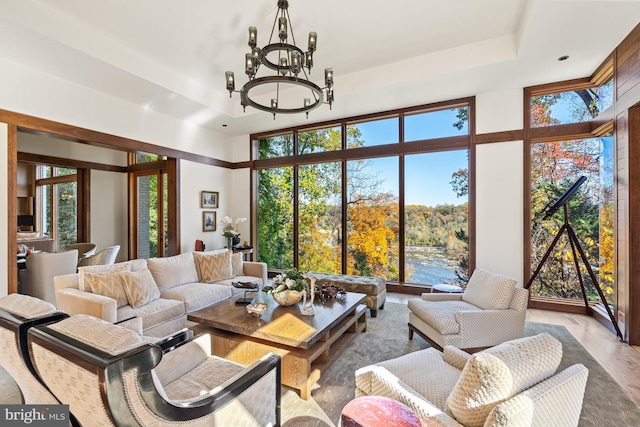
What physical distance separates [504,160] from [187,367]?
4.79m

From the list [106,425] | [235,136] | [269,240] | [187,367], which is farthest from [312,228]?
[106,425]

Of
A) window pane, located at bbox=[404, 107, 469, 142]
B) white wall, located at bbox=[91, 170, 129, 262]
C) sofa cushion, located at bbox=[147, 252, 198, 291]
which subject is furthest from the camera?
white wall, located at bbox=[91, 170, 129, 262]

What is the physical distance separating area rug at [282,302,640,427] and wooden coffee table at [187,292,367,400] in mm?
96

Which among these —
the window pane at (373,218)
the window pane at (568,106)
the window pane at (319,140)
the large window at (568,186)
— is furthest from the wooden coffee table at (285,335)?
the window pane at (568,106)

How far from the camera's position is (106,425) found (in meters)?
1.00

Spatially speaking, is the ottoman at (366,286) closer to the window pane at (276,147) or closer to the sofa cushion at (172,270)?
the sofa cushion at (172,270)

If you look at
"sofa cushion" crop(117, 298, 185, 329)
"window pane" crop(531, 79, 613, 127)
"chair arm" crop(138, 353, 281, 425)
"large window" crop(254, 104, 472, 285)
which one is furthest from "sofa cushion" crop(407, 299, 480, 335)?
"window pane" crop(531, 79, 613, 127)

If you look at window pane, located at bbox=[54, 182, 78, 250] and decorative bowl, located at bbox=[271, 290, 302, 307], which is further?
window pane, located at bbox=[54, 182, 78, 250]

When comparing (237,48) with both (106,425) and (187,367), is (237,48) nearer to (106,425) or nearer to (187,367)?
(187,367)

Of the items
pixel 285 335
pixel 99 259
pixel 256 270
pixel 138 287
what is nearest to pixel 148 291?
pixel 138 287

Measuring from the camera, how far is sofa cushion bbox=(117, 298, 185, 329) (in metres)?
2.89

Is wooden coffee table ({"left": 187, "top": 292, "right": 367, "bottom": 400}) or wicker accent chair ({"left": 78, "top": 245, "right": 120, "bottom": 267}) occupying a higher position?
wicker accent chair ({"left": 78, "top": 245, "right": 120, "bottom": 267})

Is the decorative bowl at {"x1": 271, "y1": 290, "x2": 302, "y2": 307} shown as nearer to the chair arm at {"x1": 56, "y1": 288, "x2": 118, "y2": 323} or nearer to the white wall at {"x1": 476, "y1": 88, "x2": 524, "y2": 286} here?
the chair arm at {"x1": 56, "y1": 288, "x2": 118, "y2": 323}

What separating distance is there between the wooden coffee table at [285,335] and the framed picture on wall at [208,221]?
350 cm
